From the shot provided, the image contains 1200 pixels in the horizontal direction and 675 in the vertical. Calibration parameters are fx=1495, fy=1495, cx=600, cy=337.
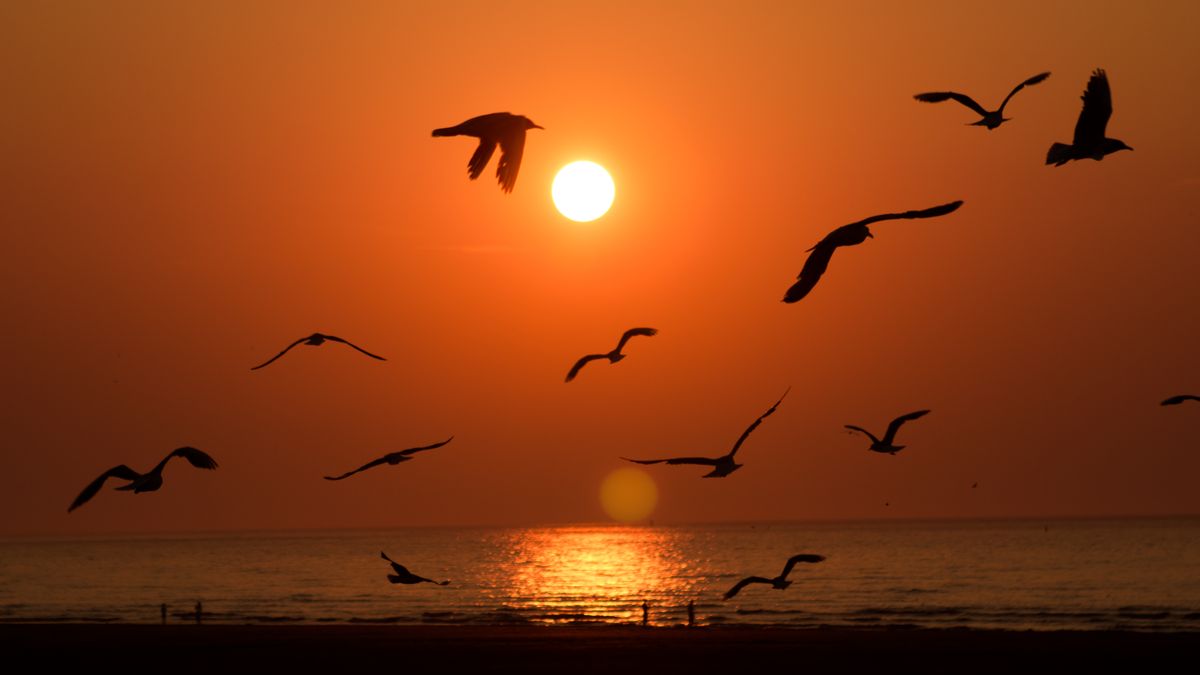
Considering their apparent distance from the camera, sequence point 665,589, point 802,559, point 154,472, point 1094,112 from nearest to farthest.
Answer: point 1094,112 → point 154,472 → point 802,559 → point 665,589

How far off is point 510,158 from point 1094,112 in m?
8.38

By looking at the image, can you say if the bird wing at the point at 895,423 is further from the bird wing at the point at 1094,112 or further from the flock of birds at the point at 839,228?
the bird wing at the point at 1094,112

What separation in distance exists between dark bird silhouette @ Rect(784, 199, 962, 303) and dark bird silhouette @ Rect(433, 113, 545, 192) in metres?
3.42

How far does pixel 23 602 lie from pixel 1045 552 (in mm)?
109570

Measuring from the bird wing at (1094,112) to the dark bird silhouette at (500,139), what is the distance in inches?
303

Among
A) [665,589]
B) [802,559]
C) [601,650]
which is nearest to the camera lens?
[802,559]

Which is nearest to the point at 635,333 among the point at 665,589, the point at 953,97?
the point at 953,97

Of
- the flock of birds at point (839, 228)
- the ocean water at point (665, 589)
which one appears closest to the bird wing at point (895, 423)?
the flock of birds at point (839, 228)

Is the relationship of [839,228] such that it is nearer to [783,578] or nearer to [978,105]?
[978,105]

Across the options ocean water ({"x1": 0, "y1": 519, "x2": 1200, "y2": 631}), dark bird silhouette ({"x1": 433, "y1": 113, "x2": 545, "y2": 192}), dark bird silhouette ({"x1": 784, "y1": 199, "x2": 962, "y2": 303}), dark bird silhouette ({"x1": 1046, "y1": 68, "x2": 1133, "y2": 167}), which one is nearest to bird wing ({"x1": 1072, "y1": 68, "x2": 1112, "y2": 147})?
dark bird silhouette ({"x1": 1046, "y1": 68, "x2": 1133, "y2": 167})

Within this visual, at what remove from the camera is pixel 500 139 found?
1723cm

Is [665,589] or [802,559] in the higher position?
[665,589]

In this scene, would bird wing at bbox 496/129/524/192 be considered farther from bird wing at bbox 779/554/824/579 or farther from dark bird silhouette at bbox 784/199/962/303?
bird wing at bbox 779/554/824/579

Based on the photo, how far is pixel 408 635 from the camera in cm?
4103
